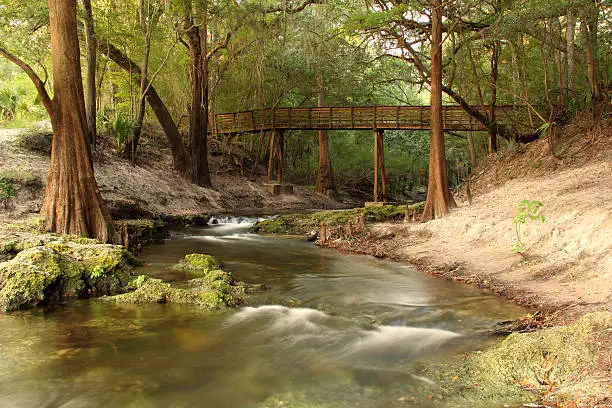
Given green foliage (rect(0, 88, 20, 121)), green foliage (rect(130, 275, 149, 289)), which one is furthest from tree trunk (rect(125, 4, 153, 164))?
green foliage (rect(130, 275, 149, 289))

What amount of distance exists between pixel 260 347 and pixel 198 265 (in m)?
3.94

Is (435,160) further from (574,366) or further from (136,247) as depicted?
(574,366)

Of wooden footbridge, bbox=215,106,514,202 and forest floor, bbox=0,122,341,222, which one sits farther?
wooden footbridge, bbox=215,106,514,202

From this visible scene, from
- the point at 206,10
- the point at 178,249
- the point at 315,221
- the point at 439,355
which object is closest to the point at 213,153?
the point at 206,10

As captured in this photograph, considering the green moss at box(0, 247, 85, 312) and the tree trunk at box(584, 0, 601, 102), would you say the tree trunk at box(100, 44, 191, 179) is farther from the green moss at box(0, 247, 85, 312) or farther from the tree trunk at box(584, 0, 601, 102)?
the tree trunk at box(584, 0, 601, 102)

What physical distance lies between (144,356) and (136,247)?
6.21 m

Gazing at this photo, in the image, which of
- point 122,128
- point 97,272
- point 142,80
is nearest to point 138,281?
point 97,272

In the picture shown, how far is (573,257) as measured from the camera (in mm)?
7711

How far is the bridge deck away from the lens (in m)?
23.4

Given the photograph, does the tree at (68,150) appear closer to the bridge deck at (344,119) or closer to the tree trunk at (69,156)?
the tree trunk at (69,156)

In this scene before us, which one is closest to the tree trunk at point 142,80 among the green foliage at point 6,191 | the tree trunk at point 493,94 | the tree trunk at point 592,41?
the green foliage at point 6,191

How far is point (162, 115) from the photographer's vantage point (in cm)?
2241

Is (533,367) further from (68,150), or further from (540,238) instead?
(68,150)

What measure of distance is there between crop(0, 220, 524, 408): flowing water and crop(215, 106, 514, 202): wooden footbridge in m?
16.1
